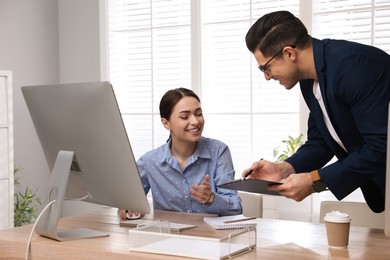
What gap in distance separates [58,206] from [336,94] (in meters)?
1.03

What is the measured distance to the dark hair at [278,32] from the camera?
2039mm

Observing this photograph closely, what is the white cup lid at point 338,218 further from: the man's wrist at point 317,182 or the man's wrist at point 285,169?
the man's wrist at point 285,169

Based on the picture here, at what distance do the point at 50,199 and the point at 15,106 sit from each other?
2.90 metres

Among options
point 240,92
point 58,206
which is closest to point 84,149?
point 58,206

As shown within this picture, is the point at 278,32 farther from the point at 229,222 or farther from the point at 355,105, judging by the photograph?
the point at 229,222

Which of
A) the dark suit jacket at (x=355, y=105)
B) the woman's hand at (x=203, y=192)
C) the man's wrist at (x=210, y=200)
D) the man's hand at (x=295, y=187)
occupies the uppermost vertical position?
the dark suit jacket at (x=355, y=105)

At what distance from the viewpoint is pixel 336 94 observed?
79.6 inches

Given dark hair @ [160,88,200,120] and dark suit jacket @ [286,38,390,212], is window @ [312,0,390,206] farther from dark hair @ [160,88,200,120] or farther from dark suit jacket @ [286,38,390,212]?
dark suit jacket @ [286,38,390,212]

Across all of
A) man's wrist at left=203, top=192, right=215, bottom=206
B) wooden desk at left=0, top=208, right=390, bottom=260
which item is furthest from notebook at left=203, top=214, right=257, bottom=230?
man's wrist at left=203, top=192, right=215, bottom=206

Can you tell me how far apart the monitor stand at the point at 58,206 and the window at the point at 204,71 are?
2.35 metres

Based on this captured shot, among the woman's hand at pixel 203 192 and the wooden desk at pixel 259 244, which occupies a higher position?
the woman's hand at pixel 203 192

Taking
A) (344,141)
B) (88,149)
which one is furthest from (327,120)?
(88,149)

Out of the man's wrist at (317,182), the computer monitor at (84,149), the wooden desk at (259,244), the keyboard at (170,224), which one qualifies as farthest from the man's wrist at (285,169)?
the computer monitor at (84,149)

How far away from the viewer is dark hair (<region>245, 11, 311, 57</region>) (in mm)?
2039
